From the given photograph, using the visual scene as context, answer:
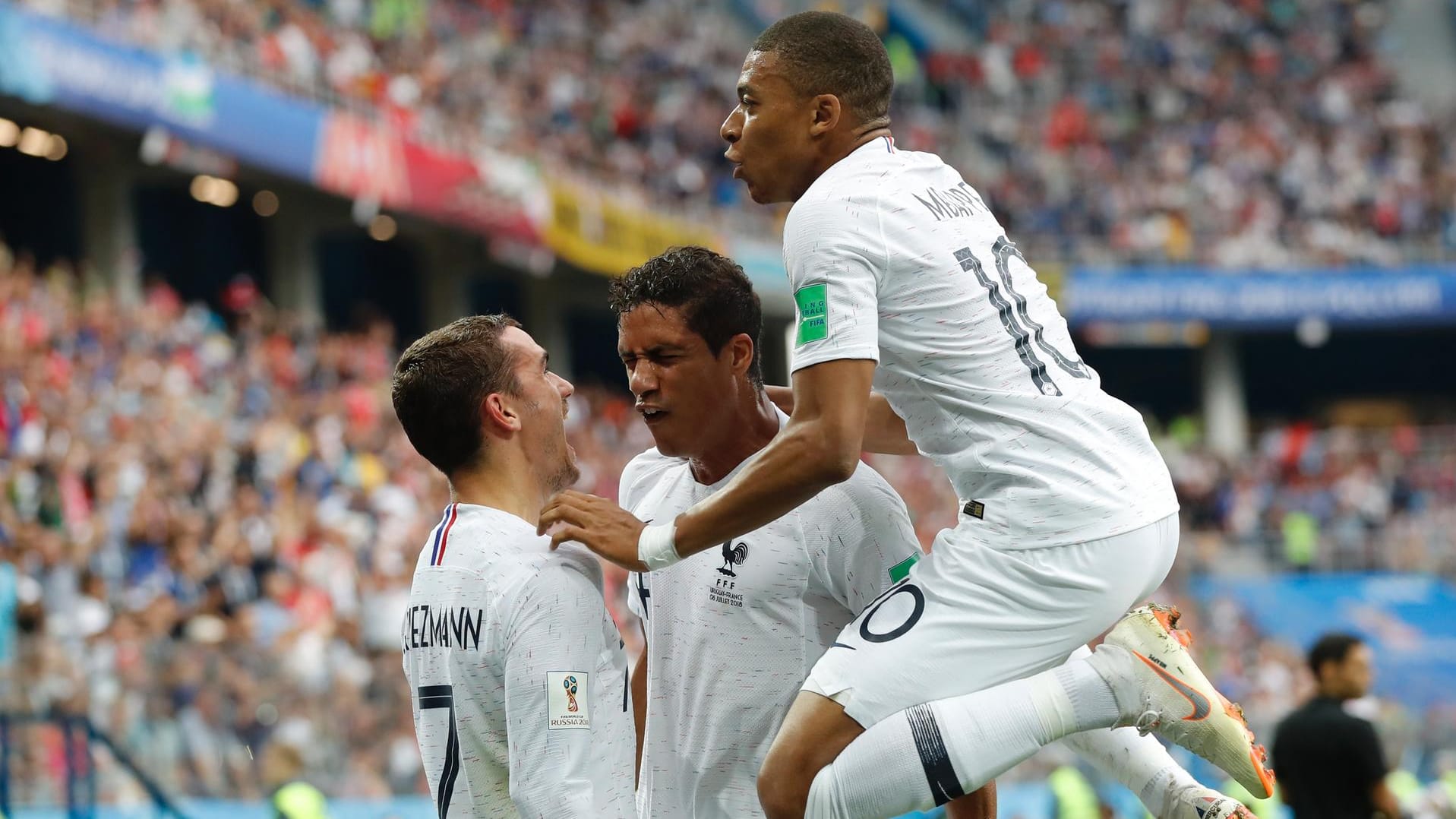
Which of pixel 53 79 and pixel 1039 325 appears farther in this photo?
pixel 53 79

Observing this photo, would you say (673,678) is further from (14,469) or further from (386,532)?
(386,532)

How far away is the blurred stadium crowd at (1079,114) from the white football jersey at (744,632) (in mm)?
18391

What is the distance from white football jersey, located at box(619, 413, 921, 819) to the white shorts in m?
0.20

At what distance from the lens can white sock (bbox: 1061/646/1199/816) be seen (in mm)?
4074

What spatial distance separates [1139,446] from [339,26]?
59.9 ft

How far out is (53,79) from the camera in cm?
1614

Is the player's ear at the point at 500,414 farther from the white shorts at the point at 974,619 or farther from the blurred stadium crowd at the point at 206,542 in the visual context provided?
the blurred stadium crowd at the point at 206,542

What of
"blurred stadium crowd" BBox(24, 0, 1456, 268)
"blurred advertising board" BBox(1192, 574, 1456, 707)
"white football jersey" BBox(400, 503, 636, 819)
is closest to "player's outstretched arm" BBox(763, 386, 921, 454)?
"white football jersey" BBox(400, 503, 636, 819)

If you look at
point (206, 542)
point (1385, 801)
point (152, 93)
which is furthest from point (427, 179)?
point (1385, 801)

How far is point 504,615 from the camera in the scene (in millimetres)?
3328

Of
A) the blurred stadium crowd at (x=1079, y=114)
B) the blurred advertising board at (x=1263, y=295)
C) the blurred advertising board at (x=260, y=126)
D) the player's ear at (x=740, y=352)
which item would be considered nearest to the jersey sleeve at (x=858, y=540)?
the player's ear at (x=740, y=352)

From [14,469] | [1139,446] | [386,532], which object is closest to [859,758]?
[1139,446]

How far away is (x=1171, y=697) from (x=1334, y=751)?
13.2 ft

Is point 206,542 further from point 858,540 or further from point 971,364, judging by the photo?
point 971,364
